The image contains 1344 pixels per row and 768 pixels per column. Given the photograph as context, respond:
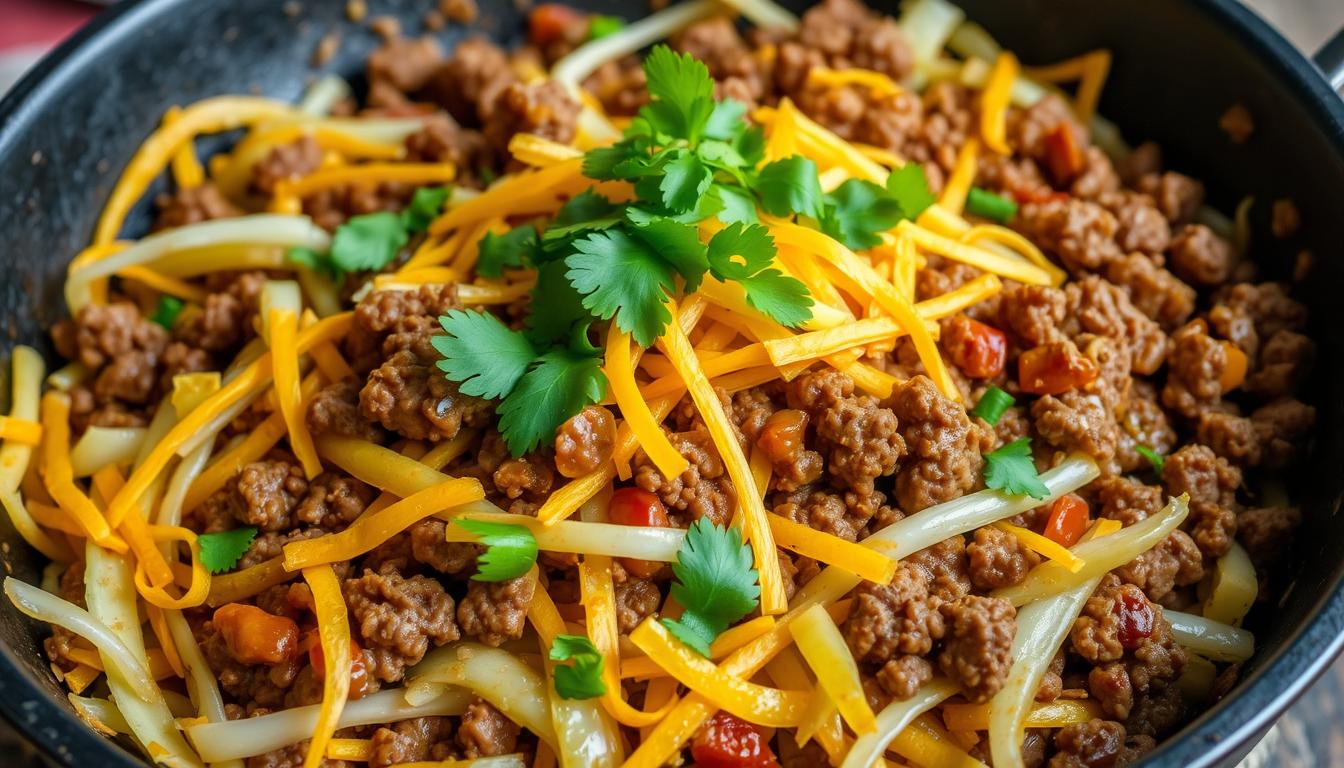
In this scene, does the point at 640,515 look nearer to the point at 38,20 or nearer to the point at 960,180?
the point at 960,180

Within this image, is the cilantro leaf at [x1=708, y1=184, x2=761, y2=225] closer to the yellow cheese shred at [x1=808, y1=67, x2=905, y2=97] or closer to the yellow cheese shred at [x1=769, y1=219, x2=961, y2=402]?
the yellow cheese shred at [x1=769, y1=219, x2=961, y2=402]

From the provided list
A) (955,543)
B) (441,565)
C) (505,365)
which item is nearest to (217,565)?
(441,565)

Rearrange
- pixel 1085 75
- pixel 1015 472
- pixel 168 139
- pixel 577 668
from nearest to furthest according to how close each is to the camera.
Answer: pixel 577 668 < pixel 1015 472 < pixel 168 139 < pixel 1085 75

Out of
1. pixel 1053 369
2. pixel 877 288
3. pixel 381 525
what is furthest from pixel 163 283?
pixel 1053 369

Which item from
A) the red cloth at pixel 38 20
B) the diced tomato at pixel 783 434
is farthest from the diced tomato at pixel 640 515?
the red cloth at pixel 38 20

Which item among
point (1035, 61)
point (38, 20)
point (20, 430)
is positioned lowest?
point (38, 20)
